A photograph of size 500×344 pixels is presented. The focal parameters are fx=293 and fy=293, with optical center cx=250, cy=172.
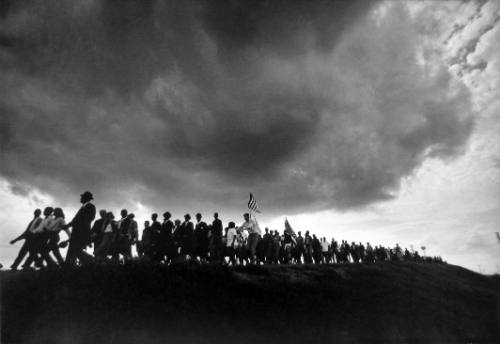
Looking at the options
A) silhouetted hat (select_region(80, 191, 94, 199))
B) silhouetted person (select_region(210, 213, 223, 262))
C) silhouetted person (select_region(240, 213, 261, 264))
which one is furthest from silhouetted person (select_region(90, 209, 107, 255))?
silhouetted person (select_region(240, 213, 261, 264))

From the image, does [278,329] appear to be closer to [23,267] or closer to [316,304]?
[316,304]

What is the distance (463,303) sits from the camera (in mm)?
19406

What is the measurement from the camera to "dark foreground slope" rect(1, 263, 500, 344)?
7.34 meters

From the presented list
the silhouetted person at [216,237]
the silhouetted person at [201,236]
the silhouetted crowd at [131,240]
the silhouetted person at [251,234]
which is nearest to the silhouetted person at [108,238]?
the silhouetted crowd at [131,240]

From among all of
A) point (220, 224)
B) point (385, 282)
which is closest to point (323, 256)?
point (385, 282)

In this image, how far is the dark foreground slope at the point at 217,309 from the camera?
7.34 meters

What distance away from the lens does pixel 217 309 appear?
9539 millimetres

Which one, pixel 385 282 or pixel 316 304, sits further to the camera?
pixel 385 282

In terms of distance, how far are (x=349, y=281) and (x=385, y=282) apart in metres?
3.66

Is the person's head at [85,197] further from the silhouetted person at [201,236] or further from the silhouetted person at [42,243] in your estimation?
the silhouetted person at [201,236]

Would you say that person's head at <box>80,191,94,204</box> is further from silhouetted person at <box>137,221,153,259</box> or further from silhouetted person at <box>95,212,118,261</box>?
silhouetted person at <box>137,221,153,259</box>

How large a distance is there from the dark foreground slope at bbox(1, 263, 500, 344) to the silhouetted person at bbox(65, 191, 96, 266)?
547 mm

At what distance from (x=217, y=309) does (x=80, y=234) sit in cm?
482

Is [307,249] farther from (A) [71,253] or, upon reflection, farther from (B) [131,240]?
(A) [71,253]
